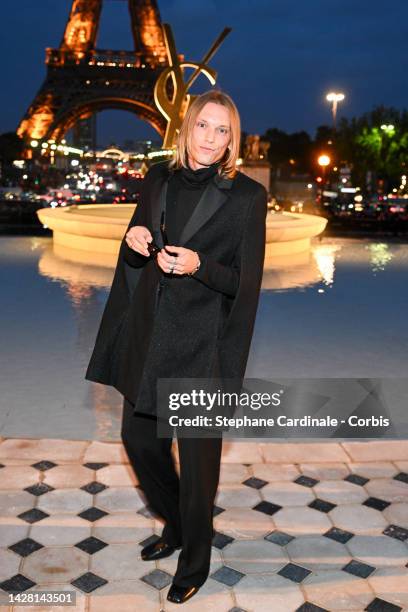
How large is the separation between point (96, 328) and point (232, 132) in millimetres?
6544

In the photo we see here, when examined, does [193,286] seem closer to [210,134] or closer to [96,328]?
[210,134]

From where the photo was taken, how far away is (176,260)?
129 inches

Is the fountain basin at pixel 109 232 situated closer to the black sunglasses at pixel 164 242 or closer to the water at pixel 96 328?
the water at pixel 96 328

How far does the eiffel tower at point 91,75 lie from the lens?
72.4m

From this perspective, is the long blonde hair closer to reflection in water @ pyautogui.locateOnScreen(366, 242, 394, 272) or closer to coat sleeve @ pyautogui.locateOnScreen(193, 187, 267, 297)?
coat sleeve @ pyautogui.locateOnScreen(193, 187, 267, 297)

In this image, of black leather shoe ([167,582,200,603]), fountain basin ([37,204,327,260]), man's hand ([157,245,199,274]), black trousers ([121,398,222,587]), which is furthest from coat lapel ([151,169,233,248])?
fountain basin ([37,204,327,260])

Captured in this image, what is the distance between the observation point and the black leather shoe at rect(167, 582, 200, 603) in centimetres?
372

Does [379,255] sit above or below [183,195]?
below

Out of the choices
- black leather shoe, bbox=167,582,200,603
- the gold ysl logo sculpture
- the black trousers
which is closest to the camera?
the black trousers

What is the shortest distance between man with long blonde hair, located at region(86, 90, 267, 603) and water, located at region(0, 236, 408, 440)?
2.48 m

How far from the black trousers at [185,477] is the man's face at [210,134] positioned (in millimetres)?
1147

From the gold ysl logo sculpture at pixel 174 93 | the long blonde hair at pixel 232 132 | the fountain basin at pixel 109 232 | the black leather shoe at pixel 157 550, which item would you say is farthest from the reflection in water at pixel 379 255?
the long blonde hair at pixel 232 132

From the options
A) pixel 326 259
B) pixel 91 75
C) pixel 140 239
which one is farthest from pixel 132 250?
pixel 91 75

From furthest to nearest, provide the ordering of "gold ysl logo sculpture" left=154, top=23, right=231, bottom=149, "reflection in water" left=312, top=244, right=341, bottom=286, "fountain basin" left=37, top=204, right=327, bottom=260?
"gold ysl logo sculpture" left=154, top=23, right=231, bottom=149
"fountain basin" left=37, top=204, right=327, bottom=260
"reflection in water" left=312, top=244, right=341, bottom=286
